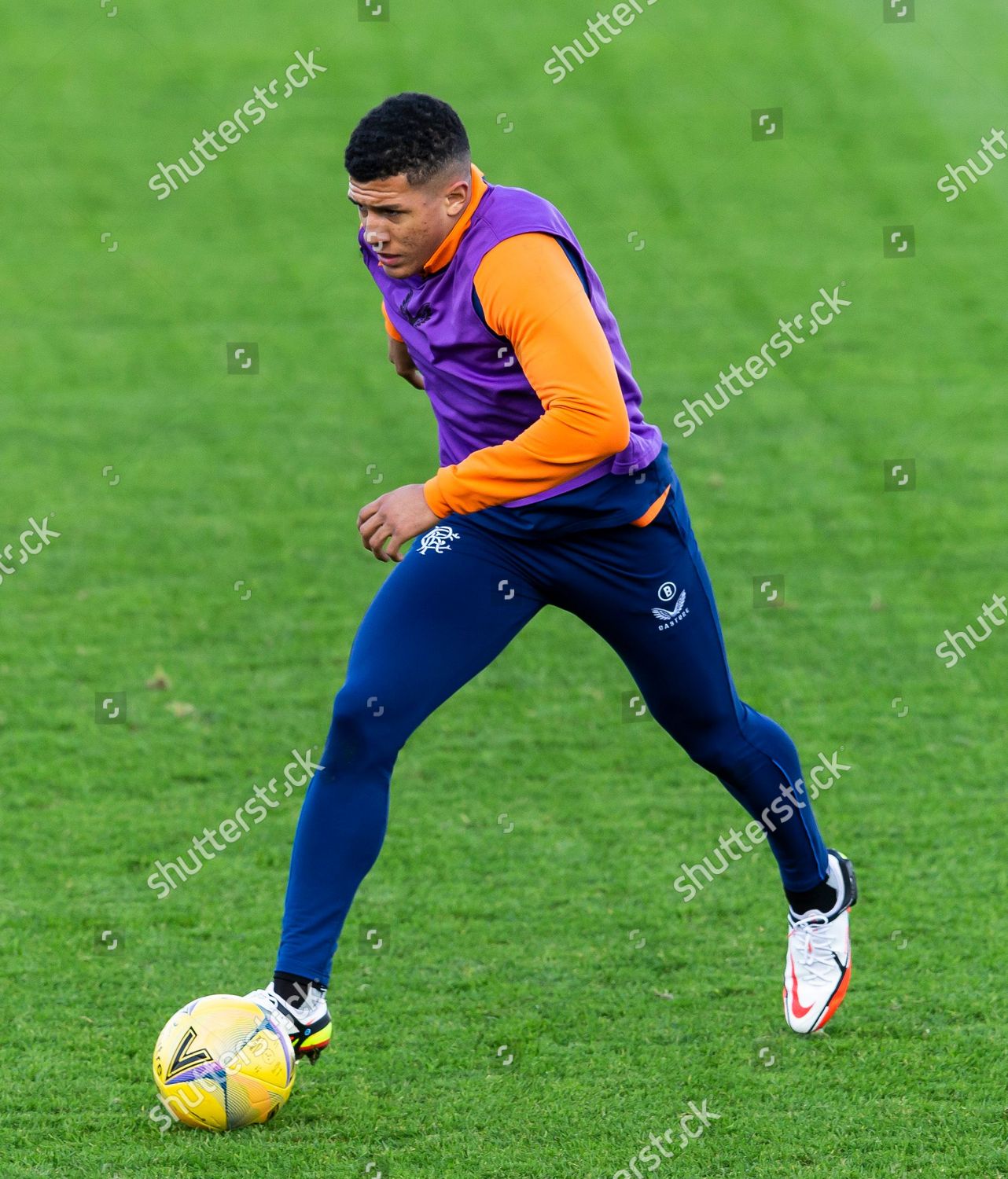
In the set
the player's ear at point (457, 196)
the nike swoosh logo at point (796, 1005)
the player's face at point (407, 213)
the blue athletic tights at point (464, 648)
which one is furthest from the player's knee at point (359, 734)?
the nike swoosh logo at point (796, 1005)

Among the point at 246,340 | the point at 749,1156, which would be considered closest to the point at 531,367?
the point at 749,1156

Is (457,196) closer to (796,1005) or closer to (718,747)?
(718,747)

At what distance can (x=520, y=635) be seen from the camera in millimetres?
7391

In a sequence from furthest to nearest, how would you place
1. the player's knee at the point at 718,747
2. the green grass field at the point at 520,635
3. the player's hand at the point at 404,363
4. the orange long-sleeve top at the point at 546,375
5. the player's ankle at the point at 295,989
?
the player's hand at the point at 404,363, the player's knee at the point at 718,747, the green grass field at the point at 520,635, the player's ankle at the point at 295,989, the orange long-sleeve top at the point at 546,375

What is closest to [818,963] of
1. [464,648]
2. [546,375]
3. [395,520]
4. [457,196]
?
[464,648]

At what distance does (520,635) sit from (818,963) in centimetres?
317

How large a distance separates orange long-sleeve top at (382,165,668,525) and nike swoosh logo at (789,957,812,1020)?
1559 millimetres

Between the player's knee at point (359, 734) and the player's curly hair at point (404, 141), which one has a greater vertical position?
the player's curly hair at point (404, 141)

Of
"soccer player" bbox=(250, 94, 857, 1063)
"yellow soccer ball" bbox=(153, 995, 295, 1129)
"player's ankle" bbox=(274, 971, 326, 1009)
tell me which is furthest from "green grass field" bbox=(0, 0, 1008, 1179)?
"soccer player" bbox=(250, 94, 857, 1063)

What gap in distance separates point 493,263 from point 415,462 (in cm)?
545

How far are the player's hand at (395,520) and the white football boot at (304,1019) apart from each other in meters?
1.11

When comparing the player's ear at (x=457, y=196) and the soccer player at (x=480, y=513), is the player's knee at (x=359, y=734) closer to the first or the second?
the soccer player at (x=480, y=513)

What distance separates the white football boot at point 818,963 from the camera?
4367mm

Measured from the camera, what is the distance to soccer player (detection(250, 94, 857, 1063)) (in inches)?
150
